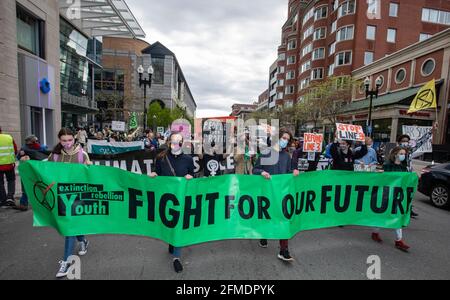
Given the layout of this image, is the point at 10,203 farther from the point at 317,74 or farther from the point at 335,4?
the point at 335,4

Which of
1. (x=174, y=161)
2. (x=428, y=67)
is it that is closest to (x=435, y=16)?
(x=428, y=67)

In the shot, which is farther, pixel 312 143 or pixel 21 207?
pixel 312 143

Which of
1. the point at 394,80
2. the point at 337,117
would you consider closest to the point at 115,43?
the point at 337,117

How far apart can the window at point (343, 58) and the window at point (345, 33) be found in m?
1.97

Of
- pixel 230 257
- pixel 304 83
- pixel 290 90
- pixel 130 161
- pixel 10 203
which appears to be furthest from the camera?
pixel 290 90

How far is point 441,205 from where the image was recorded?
22.4 feet

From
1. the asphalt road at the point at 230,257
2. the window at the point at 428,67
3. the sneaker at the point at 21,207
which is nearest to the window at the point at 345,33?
the window at the point at 428,67

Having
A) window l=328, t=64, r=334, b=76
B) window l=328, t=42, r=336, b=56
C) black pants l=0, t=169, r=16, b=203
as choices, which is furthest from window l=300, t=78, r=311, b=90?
black pants l=0, t=169, r=16, b=203

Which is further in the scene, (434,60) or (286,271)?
(434,60)

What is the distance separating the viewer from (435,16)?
3322 cm

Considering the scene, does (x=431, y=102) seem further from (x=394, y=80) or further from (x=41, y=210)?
(x=394, y=80)

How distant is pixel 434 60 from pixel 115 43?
64.4 m

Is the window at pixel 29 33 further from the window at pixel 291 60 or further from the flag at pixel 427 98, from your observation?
the window at pixel 291 60

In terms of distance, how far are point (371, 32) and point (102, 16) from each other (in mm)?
33331
